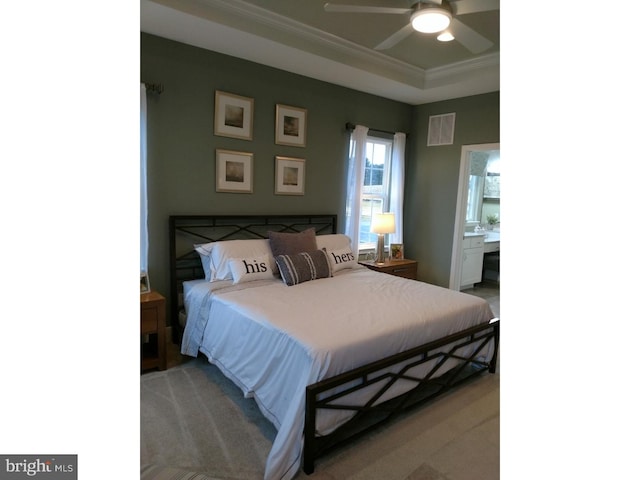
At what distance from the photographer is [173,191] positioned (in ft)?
11.0

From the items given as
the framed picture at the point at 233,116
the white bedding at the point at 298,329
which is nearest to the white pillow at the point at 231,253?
the white bedding at the point at 298,329

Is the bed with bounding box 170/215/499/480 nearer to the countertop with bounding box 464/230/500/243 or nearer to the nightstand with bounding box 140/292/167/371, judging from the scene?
the nightstand with bounding box 140/292/167/371

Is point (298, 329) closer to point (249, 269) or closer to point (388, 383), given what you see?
point (388, 383)

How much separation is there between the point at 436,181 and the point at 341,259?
2.05 meters

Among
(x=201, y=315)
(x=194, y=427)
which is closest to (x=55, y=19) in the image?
(x=194, y=427)

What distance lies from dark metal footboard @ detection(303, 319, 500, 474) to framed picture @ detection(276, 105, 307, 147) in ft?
8.08

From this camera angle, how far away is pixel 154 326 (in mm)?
2801

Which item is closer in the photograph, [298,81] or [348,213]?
[298,81]

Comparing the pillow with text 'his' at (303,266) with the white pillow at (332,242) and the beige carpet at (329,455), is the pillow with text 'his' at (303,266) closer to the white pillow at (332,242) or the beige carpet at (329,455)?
the white pillow at (332,242)

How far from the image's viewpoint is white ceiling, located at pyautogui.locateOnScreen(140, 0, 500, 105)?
283 centimetres
